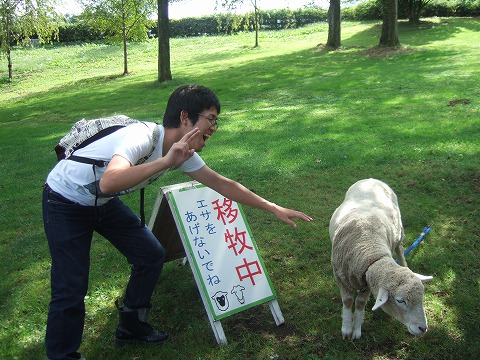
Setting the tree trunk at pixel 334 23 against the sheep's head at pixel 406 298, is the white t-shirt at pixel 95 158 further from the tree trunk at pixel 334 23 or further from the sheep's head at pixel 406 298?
the tree trunk at pixel 334 23

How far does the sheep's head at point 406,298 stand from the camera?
3189 mm

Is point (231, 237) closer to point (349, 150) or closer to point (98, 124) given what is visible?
point (98, 124)

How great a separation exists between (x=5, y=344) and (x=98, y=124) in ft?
7.94

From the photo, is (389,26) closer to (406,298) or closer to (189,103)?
(406,298)

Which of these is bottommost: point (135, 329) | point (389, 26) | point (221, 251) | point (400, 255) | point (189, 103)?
point (135, 329)

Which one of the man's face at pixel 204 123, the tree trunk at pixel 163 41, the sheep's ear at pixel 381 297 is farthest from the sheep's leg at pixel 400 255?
the tree trunk at pixel 163 41

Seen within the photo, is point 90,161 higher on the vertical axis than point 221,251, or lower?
higher

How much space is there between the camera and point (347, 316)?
3895mm

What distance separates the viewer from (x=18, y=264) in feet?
17.4

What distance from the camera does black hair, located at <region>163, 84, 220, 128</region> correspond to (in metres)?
2.99

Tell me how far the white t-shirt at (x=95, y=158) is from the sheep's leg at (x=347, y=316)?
2118 millimetres

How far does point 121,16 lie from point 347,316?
2486cm

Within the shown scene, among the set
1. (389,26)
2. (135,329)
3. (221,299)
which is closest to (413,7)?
(389,26)

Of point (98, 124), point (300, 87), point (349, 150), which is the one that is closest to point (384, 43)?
point (300, 87)
